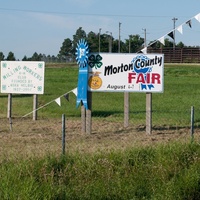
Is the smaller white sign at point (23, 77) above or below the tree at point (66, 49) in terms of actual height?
below

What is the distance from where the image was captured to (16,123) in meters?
15.7

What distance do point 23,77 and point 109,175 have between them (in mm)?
8737

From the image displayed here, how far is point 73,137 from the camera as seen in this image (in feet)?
43.1

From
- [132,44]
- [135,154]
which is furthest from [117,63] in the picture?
[132,44]

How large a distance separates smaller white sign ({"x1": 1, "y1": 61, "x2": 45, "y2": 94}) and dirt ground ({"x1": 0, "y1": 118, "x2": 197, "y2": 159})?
0.91 m

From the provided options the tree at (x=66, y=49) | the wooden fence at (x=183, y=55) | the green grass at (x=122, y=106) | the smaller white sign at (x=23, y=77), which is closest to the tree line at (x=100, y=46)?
the tree at (x=66, y=49)

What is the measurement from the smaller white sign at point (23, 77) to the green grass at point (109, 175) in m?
7.61

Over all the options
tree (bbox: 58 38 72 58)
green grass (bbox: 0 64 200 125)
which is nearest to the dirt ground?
green grass (bbox: 0 64 200 125)

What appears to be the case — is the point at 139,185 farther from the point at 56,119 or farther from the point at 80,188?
the point at 56,119

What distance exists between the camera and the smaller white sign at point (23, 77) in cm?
1652

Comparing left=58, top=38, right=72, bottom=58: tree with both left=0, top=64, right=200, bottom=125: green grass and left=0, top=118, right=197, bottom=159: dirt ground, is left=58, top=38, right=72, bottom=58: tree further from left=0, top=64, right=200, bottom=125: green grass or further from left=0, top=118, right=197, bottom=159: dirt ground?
left=0, top=118, right=197, bottom=159: dirt ground

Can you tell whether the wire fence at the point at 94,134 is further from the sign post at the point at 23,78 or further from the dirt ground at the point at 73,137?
the sign post at the point at 23,78

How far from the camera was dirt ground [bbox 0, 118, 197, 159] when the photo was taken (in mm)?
11047

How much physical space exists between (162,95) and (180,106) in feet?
17.0
